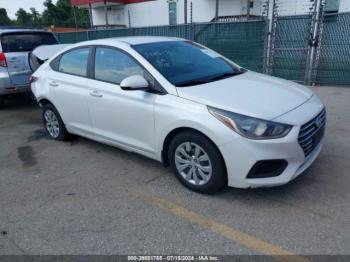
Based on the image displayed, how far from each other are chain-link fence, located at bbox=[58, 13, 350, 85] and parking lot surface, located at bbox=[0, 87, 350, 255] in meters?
4.35

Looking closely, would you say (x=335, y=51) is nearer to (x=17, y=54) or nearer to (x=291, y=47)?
(x=291, y=47)

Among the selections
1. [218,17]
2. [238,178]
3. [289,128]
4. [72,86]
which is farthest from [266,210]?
[218,17]

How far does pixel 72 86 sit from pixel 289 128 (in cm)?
302

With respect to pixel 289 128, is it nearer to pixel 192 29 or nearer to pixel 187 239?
pixel 187 239

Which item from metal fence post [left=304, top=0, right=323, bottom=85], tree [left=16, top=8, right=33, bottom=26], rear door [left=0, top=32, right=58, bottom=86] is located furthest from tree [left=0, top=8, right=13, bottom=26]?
metal fence post [left=304, top=0, right=323, bottom=85]

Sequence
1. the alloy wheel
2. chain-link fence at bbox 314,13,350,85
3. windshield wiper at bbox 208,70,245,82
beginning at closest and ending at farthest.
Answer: the alloy wheel < windshield wiper at bbox 208,70,245,82 < chain-link fence at bbox 314,13,350,85

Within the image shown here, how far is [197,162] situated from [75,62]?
2.50 metres

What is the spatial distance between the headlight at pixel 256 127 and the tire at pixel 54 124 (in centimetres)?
311

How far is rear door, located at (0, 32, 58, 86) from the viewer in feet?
22.9

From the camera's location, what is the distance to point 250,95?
3.29m

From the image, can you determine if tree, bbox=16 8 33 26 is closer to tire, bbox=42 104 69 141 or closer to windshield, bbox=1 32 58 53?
windshield, bbox=1 32 58 53

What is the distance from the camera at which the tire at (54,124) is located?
5066mm

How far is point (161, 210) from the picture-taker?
319 cm

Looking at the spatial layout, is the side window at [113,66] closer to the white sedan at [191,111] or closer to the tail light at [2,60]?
the white sedan at [191,111]
